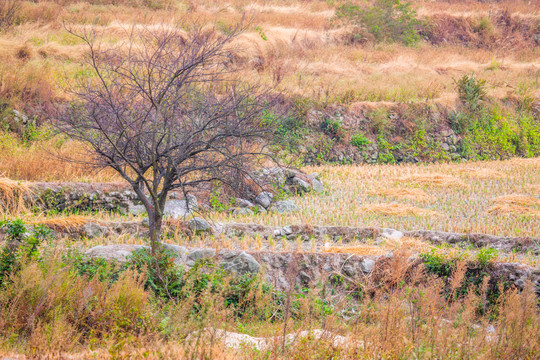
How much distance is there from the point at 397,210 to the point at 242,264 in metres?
4.25

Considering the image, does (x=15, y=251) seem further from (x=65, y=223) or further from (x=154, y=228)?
(x=65, y=223)

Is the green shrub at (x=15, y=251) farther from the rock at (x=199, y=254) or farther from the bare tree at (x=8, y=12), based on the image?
the bare tree at (x=8, y=12)

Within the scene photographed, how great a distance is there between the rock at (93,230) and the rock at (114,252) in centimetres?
137

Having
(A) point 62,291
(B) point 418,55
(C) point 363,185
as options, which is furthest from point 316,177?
(B) point 418,55

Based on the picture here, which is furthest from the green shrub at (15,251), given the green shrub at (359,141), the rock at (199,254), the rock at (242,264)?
the green shrub at (359,141)

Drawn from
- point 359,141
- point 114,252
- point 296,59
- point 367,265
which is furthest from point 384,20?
point 114,252

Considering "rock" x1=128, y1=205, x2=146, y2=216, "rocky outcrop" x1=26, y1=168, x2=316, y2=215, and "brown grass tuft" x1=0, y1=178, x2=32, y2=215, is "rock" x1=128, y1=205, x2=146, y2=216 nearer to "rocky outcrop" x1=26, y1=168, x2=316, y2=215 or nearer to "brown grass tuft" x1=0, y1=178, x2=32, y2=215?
"rocky outcrop" x1=26, y1=168, x2=316, y2=215

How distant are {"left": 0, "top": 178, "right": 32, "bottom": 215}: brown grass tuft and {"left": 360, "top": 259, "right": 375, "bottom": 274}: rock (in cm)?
596

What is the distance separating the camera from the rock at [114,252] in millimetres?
6277

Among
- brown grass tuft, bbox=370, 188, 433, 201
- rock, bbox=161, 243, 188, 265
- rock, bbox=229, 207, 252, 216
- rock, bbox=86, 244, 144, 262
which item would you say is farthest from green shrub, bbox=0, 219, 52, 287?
brown grass tuft, bbox=370, 188, 433, 201

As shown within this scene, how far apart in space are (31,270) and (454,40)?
33.2m

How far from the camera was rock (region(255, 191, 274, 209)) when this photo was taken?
1047 centimetres

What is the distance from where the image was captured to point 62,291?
186 inches

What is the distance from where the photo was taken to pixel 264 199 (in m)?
10.6
